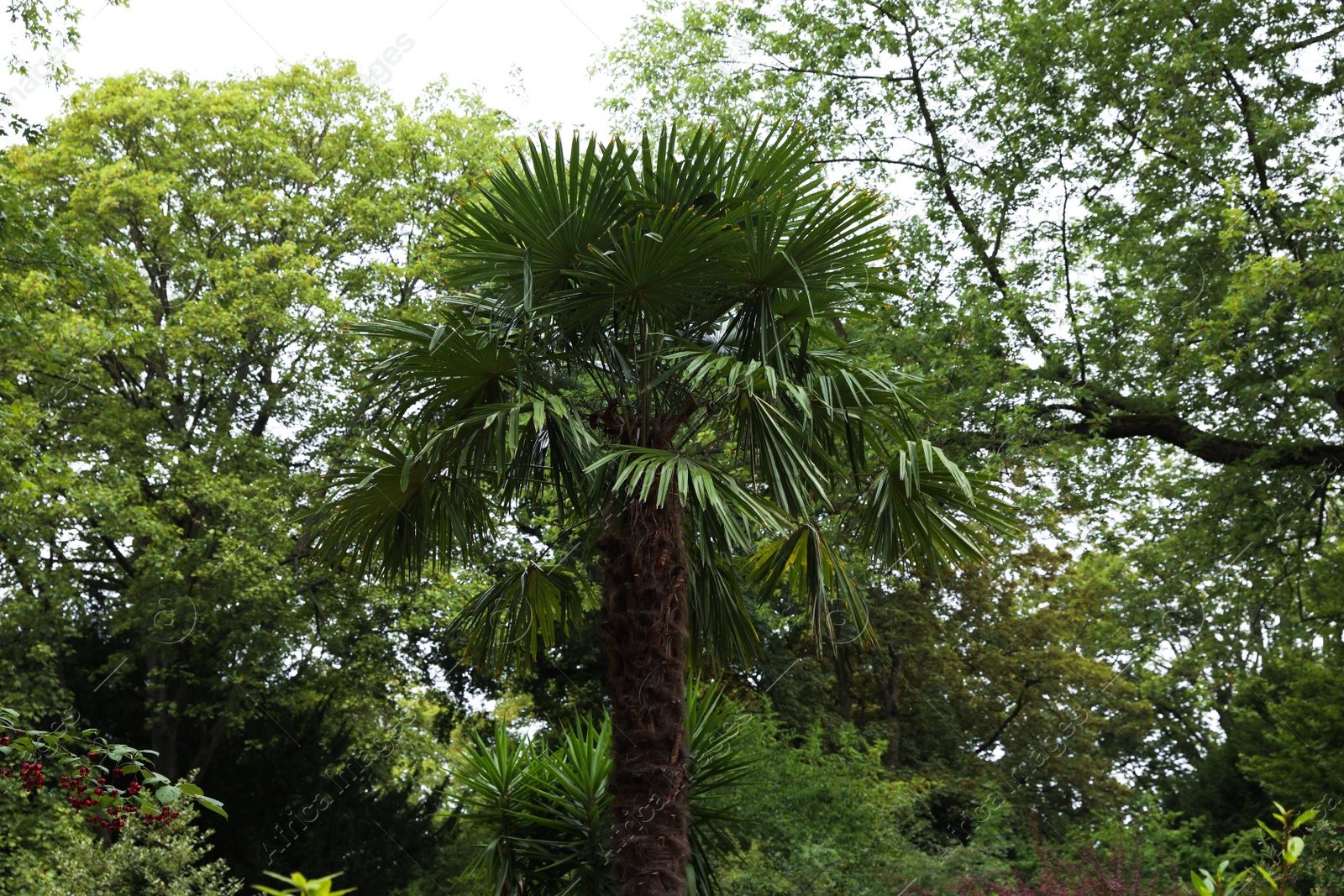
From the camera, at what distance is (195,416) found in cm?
1357

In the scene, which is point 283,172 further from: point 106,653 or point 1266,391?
point 1266,391

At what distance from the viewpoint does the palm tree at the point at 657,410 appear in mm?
5066

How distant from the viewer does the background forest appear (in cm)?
862

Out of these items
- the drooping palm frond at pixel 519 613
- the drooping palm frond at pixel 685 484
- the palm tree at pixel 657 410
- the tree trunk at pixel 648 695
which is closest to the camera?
the drooping palm frond at pixel 685 484

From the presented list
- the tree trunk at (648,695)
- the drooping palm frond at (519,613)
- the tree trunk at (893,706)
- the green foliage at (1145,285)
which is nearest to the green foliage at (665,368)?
the tree trunk at (648,695)

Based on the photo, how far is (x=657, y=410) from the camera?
559 cm

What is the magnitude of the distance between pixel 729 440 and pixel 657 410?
408 centimetres

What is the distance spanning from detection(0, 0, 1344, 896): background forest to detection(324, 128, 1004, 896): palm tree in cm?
47

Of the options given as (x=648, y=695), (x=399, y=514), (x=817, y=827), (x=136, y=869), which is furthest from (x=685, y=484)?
(x=817, y=827)

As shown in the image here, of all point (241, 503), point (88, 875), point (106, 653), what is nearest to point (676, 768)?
point (88, 875)

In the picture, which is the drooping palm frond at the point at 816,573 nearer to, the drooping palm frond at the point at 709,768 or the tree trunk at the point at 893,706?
the drooping palm frond at the point at 709,768

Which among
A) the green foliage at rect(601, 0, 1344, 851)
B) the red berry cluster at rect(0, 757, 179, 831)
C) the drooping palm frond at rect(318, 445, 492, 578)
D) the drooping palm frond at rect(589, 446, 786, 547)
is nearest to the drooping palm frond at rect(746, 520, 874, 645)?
the drooping palm frond at rect(589, 446, 786, 547)

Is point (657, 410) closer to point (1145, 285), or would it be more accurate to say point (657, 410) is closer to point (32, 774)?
point (32, 774)

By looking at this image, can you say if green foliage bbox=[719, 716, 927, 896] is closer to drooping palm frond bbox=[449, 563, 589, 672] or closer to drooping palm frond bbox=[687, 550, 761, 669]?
drooping palm frond bbox=[687, 550, 761, 669]
